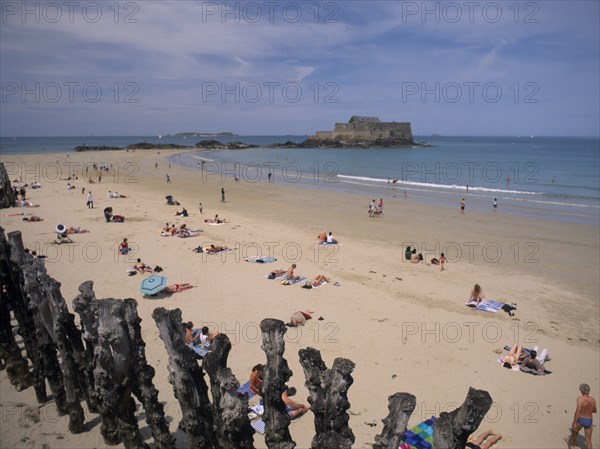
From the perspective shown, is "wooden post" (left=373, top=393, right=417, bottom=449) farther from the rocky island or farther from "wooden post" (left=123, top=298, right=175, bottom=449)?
the rocky island

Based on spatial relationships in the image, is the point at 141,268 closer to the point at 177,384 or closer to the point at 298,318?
the point at 298,318

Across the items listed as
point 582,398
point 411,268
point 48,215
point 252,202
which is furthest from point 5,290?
point 252,202

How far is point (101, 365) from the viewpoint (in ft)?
18.9

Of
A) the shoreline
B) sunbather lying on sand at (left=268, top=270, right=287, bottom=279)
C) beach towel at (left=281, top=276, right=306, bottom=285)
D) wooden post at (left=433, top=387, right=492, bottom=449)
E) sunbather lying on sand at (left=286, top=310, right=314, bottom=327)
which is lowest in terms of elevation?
sunbather lying on sand at (left=286, top=310, right=314, bottom=327)

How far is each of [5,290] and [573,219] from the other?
33705 mm

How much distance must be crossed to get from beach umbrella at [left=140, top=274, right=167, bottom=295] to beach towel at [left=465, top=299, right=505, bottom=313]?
9.79 m

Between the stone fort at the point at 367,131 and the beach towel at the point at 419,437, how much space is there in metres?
146

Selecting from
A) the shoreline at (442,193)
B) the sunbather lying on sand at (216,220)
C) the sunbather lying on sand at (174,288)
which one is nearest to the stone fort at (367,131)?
the shoreline at (442,193)

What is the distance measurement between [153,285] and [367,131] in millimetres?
142727

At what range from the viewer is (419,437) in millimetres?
7152

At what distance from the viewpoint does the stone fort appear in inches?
5851

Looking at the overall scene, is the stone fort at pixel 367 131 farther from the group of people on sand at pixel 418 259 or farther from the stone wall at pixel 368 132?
the group of people on sand at pixel 418 259

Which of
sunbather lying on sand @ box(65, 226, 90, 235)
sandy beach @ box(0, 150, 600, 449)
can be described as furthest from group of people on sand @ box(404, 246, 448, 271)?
sunbather lying on sand @ box(65, 226, 90, 235)

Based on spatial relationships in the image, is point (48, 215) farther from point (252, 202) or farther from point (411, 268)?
point (411, 268)
